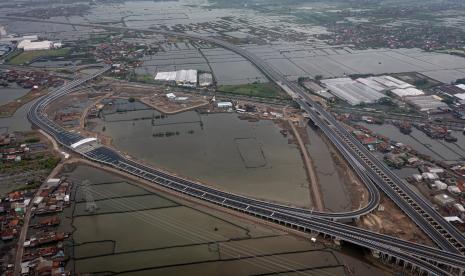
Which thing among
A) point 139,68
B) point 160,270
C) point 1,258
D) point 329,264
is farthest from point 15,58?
point 329,264

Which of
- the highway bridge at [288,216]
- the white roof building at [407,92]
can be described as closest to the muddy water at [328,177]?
the highway bridge at [288,216]

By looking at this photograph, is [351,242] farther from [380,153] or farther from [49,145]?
[49,145]

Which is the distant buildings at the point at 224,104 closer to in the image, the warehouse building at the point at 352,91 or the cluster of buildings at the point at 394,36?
the warehouse building at the point at 352,91

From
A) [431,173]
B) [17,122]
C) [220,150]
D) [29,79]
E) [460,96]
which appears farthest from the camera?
[29,79]

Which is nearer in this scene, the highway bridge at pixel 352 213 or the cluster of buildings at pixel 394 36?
the highway bridge at pixel 352 213

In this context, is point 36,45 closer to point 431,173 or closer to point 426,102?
point 426,102

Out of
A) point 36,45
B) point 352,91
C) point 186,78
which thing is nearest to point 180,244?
point 186,78

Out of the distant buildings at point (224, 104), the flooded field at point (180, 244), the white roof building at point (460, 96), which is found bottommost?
the flooded field at point (180, 244)
